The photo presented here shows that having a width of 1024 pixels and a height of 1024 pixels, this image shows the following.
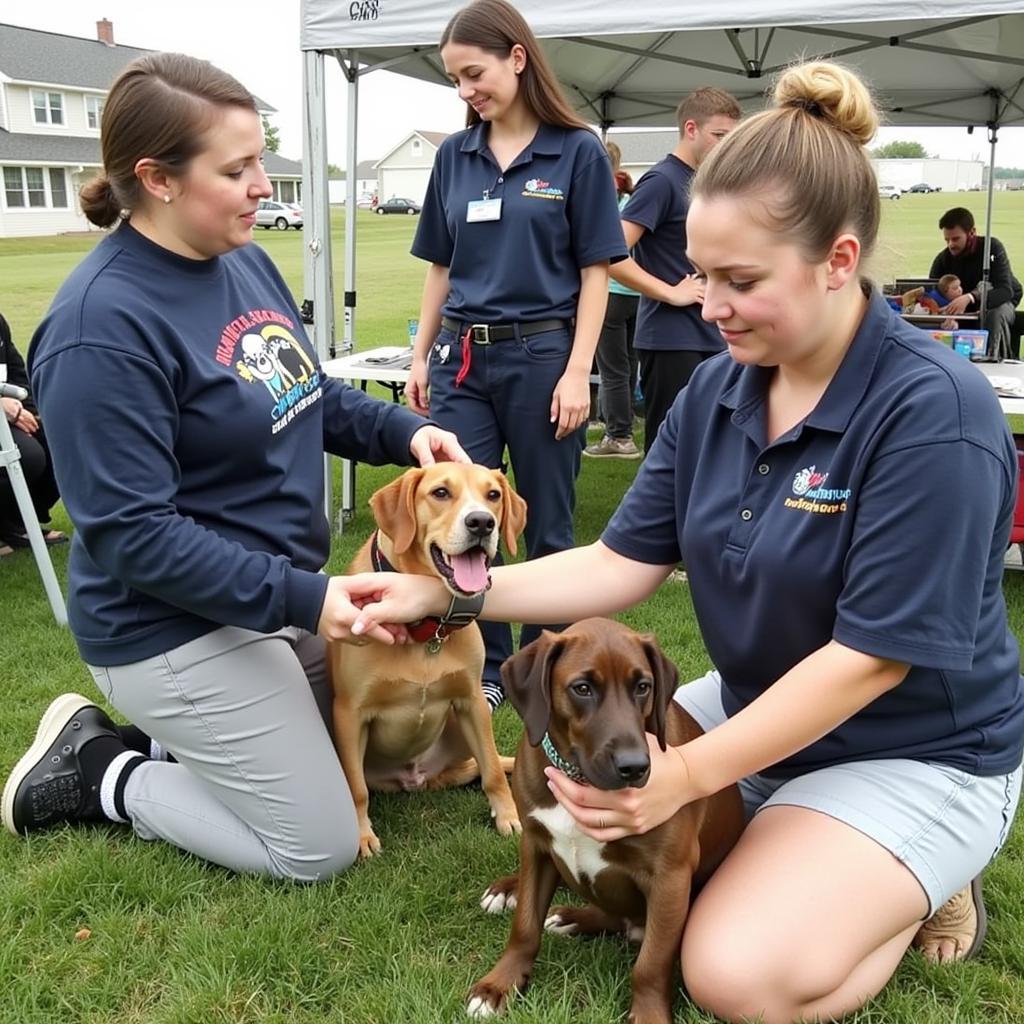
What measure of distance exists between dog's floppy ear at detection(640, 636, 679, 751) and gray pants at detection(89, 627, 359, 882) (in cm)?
121

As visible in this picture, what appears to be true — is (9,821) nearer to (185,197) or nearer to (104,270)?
(104,270)

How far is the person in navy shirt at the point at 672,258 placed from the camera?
5.89 metres

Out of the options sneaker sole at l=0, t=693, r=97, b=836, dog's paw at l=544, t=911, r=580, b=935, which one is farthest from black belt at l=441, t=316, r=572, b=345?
dog's paw at l=544, t=911, r=580, b=935

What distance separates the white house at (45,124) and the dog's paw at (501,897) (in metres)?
54.4

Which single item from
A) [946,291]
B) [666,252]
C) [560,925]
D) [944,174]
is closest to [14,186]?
[946,291]

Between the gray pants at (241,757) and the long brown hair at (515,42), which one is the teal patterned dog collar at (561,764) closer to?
the gray pants at (241,757)

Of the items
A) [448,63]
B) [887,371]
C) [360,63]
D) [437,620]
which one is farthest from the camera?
[360,63]

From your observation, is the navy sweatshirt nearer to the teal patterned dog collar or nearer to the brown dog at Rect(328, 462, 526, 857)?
the brown dog at Rect(328, 462, 526, 857)

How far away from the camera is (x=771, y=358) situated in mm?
2410

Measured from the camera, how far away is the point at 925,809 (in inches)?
96.7

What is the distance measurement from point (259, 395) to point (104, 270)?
524 mm

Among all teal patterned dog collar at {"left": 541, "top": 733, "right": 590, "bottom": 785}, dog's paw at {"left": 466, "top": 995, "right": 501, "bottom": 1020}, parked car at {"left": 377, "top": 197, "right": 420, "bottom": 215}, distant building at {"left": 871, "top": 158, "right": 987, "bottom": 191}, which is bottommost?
dog's paw at {"left": 466, "top": 995, "right": 501, "bottom": 1020}

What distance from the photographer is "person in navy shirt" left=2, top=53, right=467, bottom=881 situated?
2766 mm

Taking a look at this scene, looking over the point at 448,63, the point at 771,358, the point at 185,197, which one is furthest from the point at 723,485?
the point at 448,63
